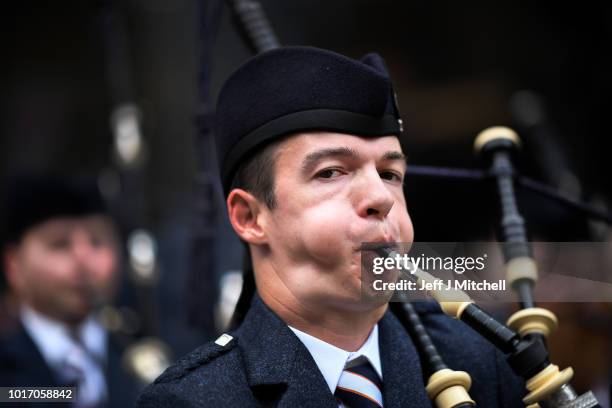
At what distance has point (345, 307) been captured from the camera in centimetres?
237

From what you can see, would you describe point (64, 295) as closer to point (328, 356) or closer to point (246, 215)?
point (246, 215)

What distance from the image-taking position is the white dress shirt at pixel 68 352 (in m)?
5.01

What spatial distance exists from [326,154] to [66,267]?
3197mm

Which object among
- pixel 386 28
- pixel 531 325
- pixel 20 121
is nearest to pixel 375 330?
pixel 531 325

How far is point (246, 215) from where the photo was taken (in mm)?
2598

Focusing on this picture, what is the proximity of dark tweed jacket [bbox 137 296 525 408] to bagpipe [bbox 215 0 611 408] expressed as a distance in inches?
2.8

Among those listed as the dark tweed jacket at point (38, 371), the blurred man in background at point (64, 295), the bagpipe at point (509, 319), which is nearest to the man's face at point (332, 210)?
the bagpipe at point (509, 319)

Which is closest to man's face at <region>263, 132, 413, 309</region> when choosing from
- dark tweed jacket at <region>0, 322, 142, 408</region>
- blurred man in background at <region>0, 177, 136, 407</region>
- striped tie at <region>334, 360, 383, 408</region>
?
striped tie at <region>334, 360, 383, 408</region>

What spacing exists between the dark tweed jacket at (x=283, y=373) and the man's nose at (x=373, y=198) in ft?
1.45

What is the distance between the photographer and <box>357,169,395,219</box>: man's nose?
2.30 metres

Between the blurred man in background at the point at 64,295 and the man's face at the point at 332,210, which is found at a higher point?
the blurred man in background at the point at 64,295

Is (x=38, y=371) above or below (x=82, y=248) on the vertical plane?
below

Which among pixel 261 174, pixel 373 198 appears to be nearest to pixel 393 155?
pixel 373 198

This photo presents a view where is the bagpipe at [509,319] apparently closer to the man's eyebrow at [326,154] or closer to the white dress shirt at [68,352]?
the man's eyebrow at [326,154]
